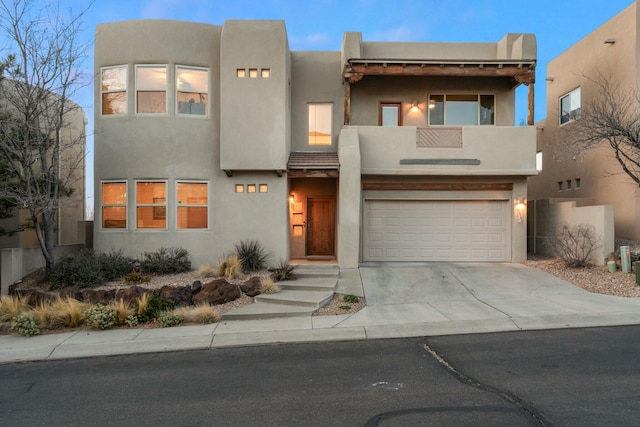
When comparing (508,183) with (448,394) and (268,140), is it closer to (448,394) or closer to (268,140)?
(268,140)

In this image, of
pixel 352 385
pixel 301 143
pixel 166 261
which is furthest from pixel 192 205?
Answer: pixel 352 385

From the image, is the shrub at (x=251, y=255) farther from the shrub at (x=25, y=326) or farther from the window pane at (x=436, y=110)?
the window pane at (x=436, y=110)

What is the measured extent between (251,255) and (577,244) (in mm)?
9932

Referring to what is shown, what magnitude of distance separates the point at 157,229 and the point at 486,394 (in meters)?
10.4

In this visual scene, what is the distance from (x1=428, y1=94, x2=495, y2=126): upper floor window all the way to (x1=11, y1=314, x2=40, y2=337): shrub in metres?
12.8

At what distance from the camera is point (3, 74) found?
1091 cm

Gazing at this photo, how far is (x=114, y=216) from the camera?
40.9 feet

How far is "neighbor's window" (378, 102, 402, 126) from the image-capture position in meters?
14.7

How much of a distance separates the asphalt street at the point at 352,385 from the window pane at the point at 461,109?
935 centimetres

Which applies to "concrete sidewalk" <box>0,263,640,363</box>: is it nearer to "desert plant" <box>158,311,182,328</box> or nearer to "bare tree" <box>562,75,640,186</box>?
"desert plant" <box>158,311,182,328</box>

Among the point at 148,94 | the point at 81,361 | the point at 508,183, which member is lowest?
the point at 81,361

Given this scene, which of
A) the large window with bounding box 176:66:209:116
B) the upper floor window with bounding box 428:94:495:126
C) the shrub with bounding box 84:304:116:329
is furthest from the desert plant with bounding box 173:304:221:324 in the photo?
the upper floor window with bounding box 428:94:495:126

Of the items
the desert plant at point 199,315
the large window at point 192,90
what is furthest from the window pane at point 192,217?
the desert plant at point 199,315

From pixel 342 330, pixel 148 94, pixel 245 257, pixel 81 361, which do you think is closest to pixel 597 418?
pixel 342 330
